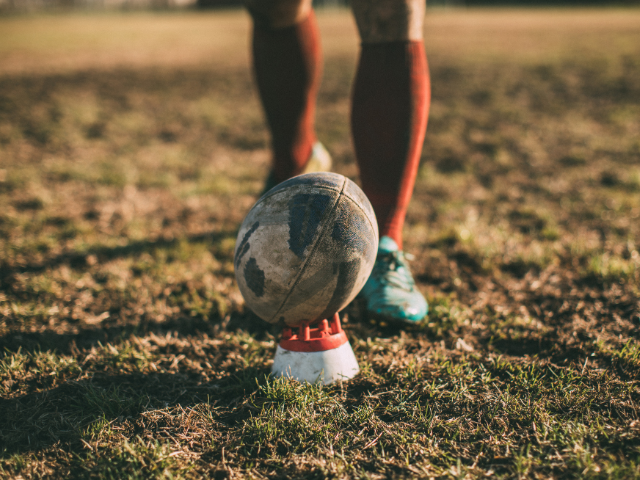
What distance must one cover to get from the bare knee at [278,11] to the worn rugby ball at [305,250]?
120 cm

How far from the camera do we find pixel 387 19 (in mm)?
2051

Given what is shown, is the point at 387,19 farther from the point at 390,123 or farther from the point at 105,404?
the point at 105,404

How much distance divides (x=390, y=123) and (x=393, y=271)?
2.33 ft

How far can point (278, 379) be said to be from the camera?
70.7 inches

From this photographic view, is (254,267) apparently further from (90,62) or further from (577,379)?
(90,62)

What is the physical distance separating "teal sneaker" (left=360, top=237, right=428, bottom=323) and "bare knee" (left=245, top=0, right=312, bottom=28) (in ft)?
4.49

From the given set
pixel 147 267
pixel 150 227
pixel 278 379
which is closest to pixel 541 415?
pixel 278 379

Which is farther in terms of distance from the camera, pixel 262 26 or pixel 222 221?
pixel 222 221

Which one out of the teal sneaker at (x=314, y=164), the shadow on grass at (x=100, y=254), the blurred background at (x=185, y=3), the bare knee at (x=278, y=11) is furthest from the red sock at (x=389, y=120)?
the blurred background at (x=185, y=3)

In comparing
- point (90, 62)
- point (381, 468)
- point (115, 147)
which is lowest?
point (381, 468)

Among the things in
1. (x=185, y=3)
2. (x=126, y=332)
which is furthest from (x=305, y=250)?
(x=185, y=3)

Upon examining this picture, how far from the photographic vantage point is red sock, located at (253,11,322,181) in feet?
8.95

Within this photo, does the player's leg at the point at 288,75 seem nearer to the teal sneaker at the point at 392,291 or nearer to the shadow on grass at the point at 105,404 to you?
the teal sneaker at the point at 392,291

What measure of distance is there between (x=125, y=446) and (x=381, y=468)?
86 centimetres
